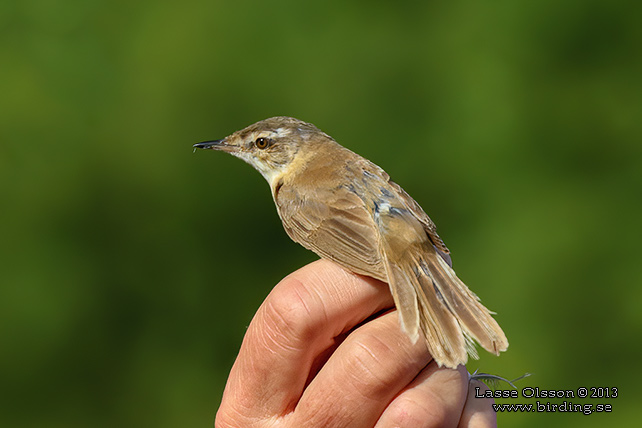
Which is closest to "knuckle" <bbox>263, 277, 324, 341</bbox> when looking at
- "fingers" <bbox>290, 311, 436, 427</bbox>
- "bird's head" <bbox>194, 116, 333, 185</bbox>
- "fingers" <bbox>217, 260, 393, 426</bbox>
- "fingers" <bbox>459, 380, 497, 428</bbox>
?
"fingers" <bbox>217, 260, 393, 426</bbox>

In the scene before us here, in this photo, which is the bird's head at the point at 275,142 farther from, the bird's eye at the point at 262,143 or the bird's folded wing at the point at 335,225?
the bird's folded wing at the point at 335,225

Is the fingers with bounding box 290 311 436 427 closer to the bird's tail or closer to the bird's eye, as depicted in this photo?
the bird's tail

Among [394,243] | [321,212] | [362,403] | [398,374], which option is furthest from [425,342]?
[321,212]

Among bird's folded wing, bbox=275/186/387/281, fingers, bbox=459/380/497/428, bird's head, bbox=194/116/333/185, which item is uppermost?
bird's head, bbox=194/116/333/185

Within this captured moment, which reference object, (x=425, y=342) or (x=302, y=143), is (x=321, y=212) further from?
(x=425, y=342)

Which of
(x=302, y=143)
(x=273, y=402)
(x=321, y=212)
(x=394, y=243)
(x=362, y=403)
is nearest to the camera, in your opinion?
(x=362, y=403)

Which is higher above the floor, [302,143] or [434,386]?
[302,143]
